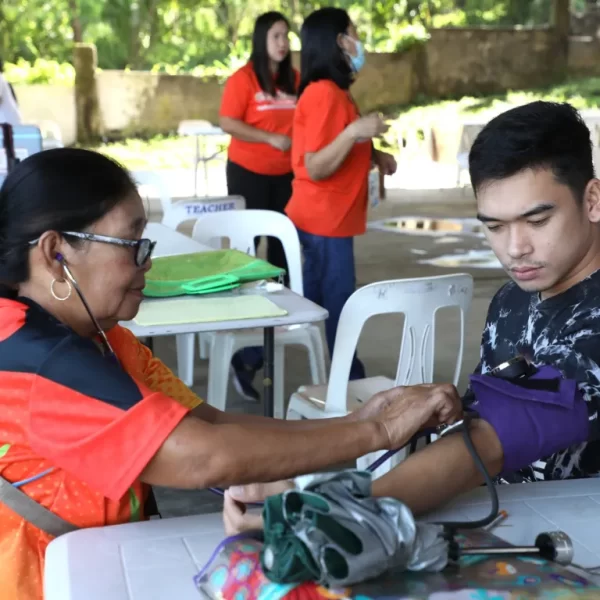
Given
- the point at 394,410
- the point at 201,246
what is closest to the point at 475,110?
the point at 201,246

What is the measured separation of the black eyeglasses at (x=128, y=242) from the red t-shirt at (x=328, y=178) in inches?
82.9

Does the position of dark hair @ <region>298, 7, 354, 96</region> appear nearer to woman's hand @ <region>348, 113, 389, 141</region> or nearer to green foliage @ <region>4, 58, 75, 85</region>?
woman's hand @ <region>348, 113, 389, 141</region>

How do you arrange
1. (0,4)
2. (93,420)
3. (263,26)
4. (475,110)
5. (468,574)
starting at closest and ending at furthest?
(468,574)
(93,420)
(263,26)
(475,110)
(0,4)

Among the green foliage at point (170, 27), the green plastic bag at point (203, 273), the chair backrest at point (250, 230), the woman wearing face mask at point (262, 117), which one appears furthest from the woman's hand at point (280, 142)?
the green foliage at point (170, 27)

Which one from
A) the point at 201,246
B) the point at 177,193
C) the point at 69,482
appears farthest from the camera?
the point at 177,193

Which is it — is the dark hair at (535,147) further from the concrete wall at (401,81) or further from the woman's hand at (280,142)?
the concrete wall at (401,81)

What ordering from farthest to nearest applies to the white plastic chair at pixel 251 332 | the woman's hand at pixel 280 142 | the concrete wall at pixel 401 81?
1. the concrete wall at pixel 401 81
2. the woman's hand at pixel 280 142
3. the white plastic chair at pixel 251 332

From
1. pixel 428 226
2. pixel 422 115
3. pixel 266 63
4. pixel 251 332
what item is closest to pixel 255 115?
pixel 266 63

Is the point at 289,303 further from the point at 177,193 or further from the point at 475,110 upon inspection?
the point at 475,110

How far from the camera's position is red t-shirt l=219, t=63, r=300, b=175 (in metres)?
4.38

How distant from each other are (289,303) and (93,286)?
1.14 meters

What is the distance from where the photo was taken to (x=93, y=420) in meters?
1.13

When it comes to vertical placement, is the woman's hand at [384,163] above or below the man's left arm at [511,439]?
above

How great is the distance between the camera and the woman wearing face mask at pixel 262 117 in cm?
434
